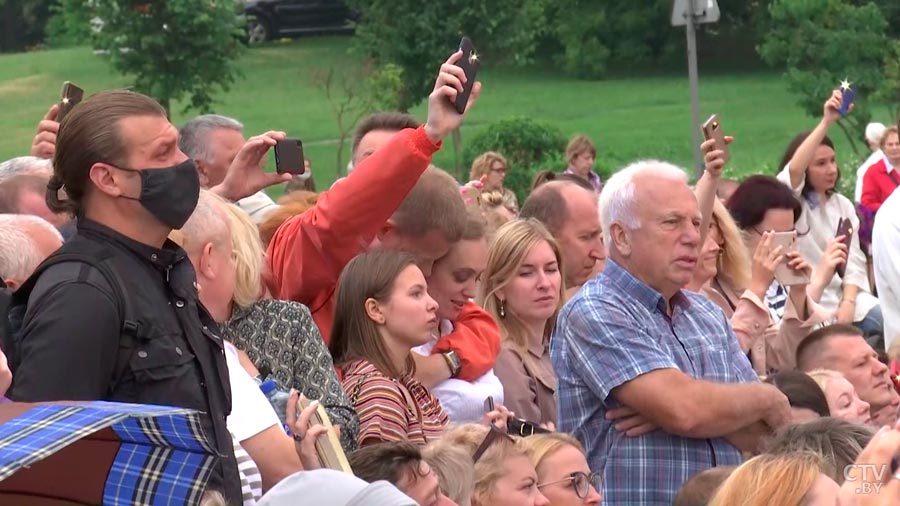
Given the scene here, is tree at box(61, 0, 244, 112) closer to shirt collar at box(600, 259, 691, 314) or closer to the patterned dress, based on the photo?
shirt collar at box(600, 259, 691, 314)

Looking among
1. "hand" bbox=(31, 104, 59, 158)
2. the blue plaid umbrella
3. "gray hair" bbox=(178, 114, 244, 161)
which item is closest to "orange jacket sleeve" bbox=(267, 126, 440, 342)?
"hand" bbox=(31, 104, 59, 158)

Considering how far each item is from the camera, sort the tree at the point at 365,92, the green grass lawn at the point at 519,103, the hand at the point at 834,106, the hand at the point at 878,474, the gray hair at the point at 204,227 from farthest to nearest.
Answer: the green grass lawn at the point at 519,103 < the tree at the point at 365,92 < the hand at the point at 834,106 < the gray hair at the point at 204,227 < the hand at the point at 878,474

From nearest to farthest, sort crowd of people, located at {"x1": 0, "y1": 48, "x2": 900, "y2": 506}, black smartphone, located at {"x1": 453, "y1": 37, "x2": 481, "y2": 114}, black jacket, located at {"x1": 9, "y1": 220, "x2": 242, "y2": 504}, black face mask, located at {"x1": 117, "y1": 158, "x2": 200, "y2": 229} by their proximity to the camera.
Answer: black jacket, located at {"x1": 9, "y1": 220, "x2": 242, "y2": 504}, crowd of people, located at {"x1": 0, "y1": 48, "x2": 900, "y2": 506}, black face mask, located at {"x1": 117, "y1": 158, "x2": 200, "y2": 229}, black smartphone, located at {"x1": 453, "y1": 37, "x2": 481, "y2": 114}

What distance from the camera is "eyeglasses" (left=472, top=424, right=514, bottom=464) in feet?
14.7

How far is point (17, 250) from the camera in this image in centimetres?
442

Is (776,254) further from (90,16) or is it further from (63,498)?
(90,16)

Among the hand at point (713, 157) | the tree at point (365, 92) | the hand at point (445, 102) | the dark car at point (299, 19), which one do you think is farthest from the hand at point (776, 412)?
the dark car at point (299, 19)

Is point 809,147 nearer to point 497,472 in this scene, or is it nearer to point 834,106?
point 834,106

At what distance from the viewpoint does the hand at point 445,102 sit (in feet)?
15.5

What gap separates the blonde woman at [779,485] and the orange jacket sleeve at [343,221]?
151cm

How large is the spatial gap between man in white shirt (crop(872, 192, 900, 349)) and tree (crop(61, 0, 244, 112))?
56.2ft

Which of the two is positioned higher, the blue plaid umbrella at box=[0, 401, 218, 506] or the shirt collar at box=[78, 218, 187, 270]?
the shirt collar at box=[78, 218, 187, 270]

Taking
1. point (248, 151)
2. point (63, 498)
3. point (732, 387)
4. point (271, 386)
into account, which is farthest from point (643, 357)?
point (63, 498)

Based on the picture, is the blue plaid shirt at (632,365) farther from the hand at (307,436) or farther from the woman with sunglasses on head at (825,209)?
the woman with sunglasses on head at (825,209)
